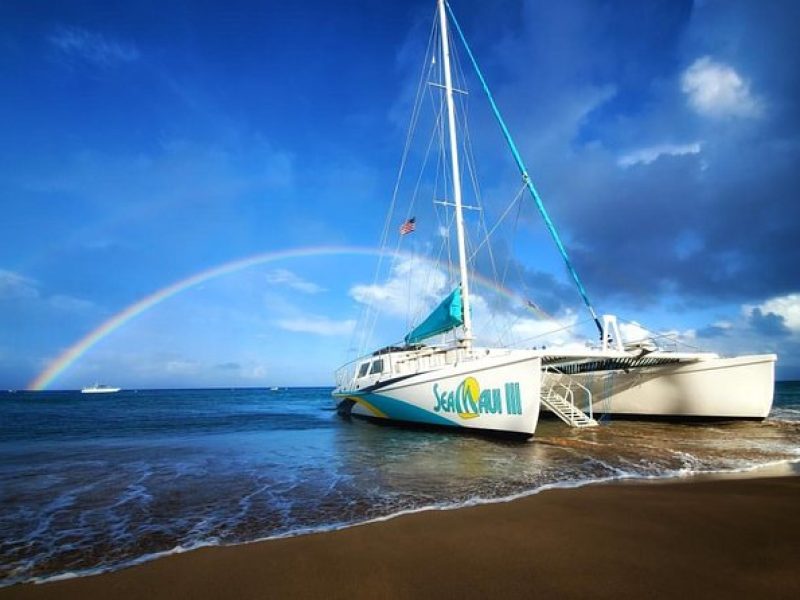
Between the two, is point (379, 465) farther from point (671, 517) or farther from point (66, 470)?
point (66, 470)

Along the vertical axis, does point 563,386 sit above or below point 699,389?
above

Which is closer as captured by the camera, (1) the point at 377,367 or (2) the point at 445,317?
(2) the point at 445,317

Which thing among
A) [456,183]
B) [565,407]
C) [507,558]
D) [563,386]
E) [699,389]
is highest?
[456,183]

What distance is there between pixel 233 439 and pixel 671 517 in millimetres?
17204

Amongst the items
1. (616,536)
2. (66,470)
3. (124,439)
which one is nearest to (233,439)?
(124,439)

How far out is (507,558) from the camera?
13.9ft

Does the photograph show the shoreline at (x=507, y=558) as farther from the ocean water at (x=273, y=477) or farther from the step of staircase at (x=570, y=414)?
the step of staircase at (x=570, y=414)

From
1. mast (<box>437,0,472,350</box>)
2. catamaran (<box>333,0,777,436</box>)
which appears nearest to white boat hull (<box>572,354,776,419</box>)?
catamaran (<box>333,0,777,436</box>)

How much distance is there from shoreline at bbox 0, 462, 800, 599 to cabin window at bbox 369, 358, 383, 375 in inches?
651

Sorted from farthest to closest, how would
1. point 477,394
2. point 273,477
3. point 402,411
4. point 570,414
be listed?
point 570,414, point 402,411, point 477,394, point 273,477

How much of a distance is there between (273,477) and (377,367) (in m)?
13.3

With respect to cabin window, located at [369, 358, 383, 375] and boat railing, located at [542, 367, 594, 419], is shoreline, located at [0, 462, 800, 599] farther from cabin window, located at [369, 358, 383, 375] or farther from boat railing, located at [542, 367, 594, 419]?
cabin window, located at [369, 358, 383, 375]

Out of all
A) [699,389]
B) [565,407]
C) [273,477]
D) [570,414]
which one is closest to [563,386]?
[565,407]

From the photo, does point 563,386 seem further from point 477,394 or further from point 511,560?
point 511,560
